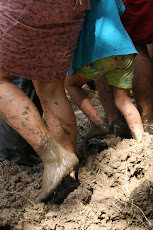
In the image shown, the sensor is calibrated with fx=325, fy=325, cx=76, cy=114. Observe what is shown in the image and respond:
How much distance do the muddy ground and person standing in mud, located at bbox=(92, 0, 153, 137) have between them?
0.56m

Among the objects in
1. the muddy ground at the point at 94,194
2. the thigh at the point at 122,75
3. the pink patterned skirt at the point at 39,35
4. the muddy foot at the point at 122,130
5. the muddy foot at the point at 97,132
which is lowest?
the muddy foot at the point at 122,130

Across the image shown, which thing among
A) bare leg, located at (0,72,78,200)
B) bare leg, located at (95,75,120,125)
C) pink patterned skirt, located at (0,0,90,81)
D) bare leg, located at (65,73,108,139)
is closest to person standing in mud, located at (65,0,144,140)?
bare leg, located at (65,73,108,139)

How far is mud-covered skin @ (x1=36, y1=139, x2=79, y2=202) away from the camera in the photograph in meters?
1.81

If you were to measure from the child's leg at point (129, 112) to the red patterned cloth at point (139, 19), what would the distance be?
2.14 feet

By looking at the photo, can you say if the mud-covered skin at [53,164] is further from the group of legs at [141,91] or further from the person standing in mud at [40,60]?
the group of legs at [141,91]

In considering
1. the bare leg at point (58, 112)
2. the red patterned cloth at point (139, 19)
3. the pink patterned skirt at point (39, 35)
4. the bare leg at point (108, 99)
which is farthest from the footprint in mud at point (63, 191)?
the red patterned cloth at point (139, 19)

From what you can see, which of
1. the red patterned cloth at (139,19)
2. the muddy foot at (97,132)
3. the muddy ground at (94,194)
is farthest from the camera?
Answer: the red patterned cloth at (139,19)

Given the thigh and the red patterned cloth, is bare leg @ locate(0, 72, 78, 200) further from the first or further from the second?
the red patterned cloth

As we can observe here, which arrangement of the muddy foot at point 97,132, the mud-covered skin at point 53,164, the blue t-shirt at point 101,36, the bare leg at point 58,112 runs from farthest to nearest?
1. the muddy foot at point 97,132
2. the blue t-shirt at point 101,36
3. the bare leg at point 58,112
4. the mud-covered skin at point 53,164

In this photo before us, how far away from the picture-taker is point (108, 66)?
7.51 ft

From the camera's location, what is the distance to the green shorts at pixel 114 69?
2275 mm

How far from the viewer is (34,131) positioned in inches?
73.5

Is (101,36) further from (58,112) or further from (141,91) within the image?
(141,91)

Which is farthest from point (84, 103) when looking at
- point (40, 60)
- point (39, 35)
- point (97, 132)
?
point (39, 35)
